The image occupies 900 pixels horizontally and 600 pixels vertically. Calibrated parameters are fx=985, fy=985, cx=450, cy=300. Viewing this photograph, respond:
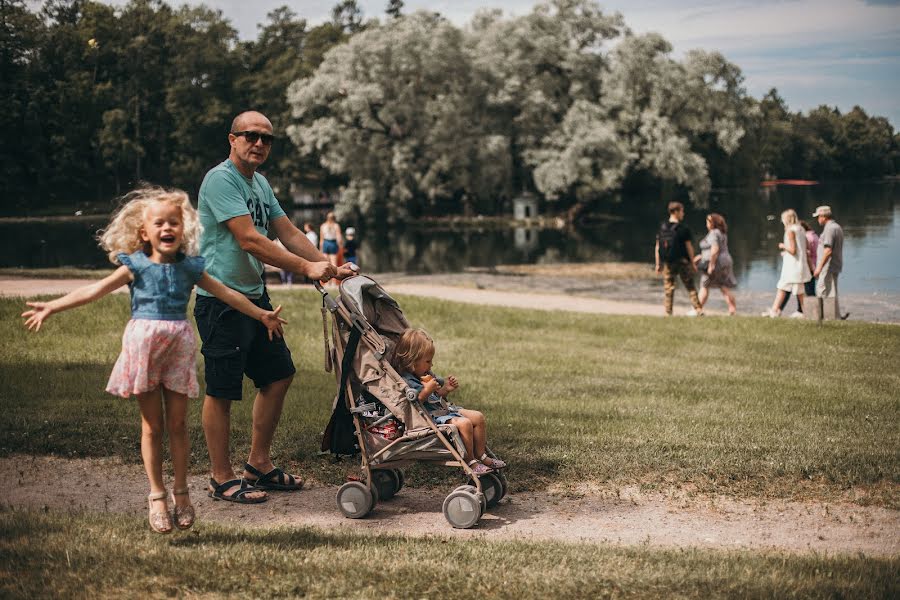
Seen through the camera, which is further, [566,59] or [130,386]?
[566,59]

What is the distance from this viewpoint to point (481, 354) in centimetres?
1291

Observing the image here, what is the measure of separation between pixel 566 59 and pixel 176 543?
4843cm

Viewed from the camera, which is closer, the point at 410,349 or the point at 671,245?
the point at 410,349

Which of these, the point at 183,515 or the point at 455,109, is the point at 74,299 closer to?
the point at 183,515

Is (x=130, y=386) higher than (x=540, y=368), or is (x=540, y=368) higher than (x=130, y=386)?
(x=130, y=386)

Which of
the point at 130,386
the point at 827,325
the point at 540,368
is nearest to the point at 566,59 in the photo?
the point at 827,325

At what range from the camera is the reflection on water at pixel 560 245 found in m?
31.0

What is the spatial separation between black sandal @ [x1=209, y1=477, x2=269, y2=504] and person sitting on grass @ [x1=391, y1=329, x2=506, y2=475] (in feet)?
3.98

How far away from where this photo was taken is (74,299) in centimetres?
456

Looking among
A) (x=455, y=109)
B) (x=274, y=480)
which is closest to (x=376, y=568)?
(x=274, y=480)

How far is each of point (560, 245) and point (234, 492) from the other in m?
36.4

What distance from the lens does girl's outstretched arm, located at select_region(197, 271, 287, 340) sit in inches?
201

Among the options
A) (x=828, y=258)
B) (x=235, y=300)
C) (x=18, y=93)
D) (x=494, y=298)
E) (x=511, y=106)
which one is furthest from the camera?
(x=511, y=106)

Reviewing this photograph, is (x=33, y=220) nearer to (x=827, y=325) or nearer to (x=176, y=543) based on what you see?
(x=827, y=325)
